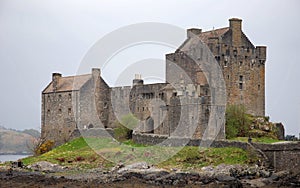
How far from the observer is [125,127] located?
63844mm

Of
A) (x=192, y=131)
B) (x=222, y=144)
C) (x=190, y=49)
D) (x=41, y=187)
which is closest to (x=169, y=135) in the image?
(x=192, y=131)

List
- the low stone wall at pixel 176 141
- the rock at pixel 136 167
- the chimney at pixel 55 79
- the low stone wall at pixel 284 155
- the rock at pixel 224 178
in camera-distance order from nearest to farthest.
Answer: the rock at pixel 224 178
the low stone wall at pixel 284 155
the rock at pixel 136 167
the low stone wall at pixel 176 141
the chimney at pixel 55 79

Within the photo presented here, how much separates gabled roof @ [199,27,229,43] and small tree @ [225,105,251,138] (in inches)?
287

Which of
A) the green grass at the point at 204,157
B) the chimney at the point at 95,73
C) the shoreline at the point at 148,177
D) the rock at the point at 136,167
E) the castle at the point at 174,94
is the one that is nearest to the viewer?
the shoreline at the point at 148,177

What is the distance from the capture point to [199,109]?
5388 centimetres

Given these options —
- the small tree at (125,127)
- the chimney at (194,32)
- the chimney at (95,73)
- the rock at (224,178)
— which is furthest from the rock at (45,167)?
the chimney at (95,73)

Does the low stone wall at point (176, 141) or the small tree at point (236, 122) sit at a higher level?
the small tree at point (236, 122)

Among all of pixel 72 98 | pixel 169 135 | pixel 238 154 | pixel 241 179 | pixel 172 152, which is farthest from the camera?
pixel 72 98

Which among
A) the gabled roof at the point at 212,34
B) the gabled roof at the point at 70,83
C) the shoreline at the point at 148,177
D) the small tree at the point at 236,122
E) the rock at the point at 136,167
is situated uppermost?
the gabled roof at the point at 212,34

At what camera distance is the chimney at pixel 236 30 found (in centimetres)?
6272

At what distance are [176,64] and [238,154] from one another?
64.1 feet

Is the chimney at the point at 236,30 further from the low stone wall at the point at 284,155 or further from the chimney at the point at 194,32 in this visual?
the low stone wall at the point at 284,155

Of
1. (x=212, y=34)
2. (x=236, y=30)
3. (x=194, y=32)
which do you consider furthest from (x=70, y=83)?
(x=236, y=30)

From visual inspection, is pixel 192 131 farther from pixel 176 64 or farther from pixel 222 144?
pixel 176 64
